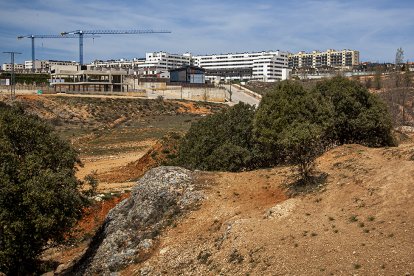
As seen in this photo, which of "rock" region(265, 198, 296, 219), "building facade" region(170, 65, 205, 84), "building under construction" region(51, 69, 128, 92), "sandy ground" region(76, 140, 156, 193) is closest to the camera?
"rock" region(265, 198, 296, 219)

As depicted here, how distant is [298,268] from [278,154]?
16.0m

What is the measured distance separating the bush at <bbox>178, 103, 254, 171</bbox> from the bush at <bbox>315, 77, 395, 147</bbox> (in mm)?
6464

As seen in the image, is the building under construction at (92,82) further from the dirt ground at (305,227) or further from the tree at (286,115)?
the dirt ground at (305,227)

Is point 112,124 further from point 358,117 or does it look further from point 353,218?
point 353,218

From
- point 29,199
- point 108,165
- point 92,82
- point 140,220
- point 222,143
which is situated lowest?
point 108,165

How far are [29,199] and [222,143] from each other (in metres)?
17.2

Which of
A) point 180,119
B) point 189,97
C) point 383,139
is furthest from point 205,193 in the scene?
point 189,97

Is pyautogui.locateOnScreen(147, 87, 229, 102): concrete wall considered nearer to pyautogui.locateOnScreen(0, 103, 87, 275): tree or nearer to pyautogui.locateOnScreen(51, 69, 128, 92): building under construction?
pyautogui.locateOnScreen(51, 69, 128, 92): building under construction

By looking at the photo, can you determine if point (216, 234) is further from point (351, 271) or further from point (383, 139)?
point (383, 139)

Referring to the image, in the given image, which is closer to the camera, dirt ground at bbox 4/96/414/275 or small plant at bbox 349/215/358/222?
dirt ground at bbox 4/96/414/275

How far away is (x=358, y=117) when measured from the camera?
37.8 metres

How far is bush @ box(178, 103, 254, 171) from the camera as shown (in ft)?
113

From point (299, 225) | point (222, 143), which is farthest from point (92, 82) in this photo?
point (299, 225)

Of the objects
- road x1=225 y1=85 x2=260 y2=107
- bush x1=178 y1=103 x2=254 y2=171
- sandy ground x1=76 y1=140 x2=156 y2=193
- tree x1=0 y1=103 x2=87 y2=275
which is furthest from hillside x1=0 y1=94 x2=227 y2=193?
tree x1=0 y1=103 x2=87 y2=275
